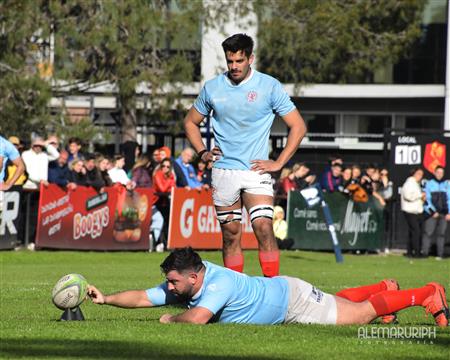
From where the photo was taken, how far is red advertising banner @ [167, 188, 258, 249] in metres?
26.2

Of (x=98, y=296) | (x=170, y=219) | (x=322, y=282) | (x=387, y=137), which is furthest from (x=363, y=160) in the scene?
(x=98, y=296)

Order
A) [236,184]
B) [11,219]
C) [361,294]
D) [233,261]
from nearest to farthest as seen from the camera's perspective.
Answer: [361,294] → [236,184] → [233,261] → [11,219]

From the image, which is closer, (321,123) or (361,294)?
(361,294)

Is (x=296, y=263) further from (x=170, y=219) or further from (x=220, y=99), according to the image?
(x=220, y=99)

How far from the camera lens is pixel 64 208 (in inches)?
976

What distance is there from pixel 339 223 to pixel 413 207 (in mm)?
1691

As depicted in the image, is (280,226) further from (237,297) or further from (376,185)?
(237,297)

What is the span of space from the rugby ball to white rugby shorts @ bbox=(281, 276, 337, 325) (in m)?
1.67

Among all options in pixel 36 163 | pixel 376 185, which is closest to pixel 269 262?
pixel 36 163

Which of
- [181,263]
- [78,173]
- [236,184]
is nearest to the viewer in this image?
[181,263]

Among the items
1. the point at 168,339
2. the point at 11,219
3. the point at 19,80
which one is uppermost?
the point at 19,80

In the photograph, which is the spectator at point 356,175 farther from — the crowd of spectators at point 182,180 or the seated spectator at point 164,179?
the seated spectator at point 164,179

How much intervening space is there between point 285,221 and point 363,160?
4861 millimetres

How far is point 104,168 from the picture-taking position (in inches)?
1013
